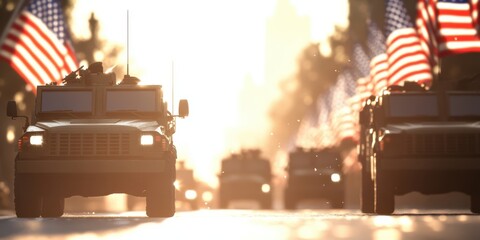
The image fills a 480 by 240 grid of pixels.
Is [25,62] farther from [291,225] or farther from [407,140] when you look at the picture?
[291,225]

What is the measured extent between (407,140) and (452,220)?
445cm

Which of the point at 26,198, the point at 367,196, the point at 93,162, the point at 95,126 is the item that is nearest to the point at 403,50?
the point at 367,196

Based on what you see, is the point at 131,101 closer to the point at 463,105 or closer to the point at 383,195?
the point at 383,195

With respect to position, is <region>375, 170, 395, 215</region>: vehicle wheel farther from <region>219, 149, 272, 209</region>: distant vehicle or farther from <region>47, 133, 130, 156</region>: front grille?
<region>219, 149, 272, 209</region>: distant vehicle

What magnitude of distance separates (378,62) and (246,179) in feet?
19.5

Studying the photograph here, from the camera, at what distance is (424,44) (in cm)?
3612

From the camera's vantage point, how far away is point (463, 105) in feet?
88.3

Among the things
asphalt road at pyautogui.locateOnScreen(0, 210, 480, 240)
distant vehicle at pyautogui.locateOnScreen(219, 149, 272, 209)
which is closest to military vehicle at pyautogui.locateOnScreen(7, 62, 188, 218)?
asphalt road at pyautogui.locateOnScreen(0, 210, 480, 240)

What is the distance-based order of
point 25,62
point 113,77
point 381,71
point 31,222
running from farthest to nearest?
point 381,71, point 25,62, point 113,77, point 31,222

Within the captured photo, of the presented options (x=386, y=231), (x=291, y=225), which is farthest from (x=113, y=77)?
(x=386, y=231)

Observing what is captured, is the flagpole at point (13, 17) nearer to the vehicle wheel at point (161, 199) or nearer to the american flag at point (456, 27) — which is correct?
the american flag at point (456, 27)

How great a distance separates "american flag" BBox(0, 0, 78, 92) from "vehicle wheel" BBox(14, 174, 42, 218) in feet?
26.6

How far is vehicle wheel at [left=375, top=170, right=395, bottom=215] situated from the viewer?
25688 mm

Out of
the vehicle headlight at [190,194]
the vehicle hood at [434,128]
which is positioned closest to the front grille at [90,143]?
the vehicle hood at [434,128]
